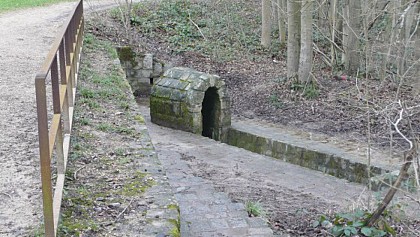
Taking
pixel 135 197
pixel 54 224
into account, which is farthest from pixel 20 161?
pixel 54 224

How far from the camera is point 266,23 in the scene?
1864 cm

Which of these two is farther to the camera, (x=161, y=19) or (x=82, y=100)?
(x=161, y=19)

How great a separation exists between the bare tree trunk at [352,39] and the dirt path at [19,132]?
26.3ft

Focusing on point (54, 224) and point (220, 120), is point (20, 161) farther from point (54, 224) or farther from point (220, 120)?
point (220, 120)

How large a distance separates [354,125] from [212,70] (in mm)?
6131

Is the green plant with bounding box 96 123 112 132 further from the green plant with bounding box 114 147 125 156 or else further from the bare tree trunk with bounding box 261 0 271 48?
the bare tree trunk with bounding box 261 0 271 48

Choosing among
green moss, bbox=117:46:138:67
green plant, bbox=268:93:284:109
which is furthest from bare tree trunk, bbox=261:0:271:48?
green plant, bbox=268:93:284:109

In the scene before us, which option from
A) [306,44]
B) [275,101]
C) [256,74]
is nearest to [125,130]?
[275,101]

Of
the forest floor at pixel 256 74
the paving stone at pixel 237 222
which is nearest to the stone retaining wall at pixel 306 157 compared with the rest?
the forest floor at pixel 256 74

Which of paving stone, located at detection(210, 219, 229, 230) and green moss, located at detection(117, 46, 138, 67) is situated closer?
paving stone, located at detection(210, 219, 229, 230)

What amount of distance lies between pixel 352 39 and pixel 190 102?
6.06m

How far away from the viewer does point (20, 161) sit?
508cm

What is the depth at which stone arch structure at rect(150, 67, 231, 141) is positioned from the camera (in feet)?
39.0

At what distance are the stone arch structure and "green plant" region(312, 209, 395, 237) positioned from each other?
585 centimetres
